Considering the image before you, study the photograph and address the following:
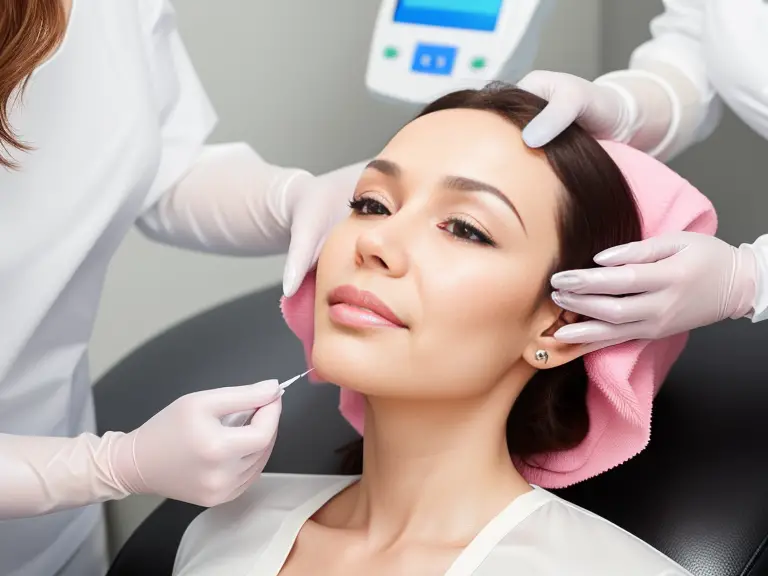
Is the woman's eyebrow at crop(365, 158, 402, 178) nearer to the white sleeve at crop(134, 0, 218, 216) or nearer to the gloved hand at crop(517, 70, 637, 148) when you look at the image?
the gloved hand at crop(517, 70, 637, 148)

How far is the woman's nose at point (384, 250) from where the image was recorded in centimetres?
98

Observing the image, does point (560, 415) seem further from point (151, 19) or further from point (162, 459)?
point (151, 19)

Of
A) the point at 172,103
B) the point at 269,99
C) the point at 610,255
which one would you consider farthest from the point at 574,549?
the point at 269,99

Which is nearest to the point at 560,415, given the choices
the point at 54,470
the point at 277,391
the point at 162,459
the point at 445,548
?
the point at 445,548

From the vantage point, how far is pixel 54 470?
3.35 ft

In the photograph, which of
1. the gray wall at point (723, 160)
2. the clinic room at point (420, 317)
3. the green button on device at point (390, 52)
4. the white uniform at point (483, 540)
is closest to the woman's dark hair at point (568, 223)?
the clinic room at point (420, 317)

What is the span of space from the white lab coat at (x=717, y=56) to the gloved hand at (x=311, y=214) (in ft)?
1.51

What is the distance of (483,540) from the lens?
1029 mm

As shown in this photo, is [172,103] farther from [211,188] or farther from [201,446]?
[201,446]

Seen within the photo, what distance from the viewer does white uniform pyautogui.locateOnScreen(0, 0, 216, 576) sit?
43.8 inches

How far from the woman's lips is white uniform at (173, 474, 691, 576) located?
25 centimetres

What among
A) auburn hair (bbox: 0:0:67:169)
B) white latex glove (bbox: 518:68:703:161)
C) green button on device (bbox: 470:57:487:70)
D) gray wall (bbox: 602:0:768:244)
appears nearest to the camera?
auburn hair (bbox: 0:0:67:169)

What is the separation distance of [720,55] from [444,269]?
1.82 feet

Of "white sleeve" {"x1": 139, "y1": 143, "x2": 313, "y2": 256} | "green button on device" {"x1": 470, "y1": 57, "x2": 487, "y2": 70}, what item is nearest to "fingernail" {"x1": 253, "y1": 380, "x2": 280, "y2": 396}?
"white sleeve" {"x1": 139, "y1": 143, "x2": 313, "y2": 256}
